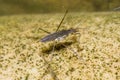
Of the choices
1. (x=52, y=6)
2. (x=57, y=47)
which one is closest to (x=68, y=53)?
(x=57, y=47)

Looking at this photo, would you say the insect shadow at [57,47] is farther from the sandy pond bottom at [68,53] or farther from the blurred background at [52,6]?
the blurred background at [52,6]

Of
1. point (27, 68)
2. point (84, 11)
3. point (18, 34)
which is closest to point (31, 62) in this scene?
point (27, 68)

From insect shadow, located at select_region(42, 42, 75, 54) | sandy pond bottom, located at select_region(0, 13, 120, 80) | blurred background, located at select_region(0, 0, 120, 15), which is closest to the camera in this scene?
sandy pond bottom, located at select_region(0, 13, 120, 80)

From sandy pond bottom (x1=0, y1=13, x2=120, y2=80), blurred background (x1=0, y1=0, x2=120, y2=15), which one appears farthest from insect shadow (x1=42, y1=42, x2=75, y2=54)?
Answer: blurred background (x1=0, y1=0, x2=120, y2=15)

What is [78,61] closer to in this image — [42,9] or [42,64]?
[42,64]

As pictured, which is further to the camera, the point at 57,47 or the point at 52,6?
the point at 52,6

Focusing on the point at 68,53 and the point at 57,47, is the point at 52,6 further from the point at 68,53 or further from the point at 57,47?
the point at 68,53

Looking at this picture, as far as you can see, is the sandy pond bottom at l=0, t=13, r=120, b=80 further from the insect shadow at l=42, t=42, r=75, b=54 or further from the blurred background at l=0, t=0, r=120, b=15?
the blurred background at l=0, t=0, r=120, b=15

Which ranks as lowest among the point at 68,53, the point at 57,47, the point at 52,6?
the point at 68,53
